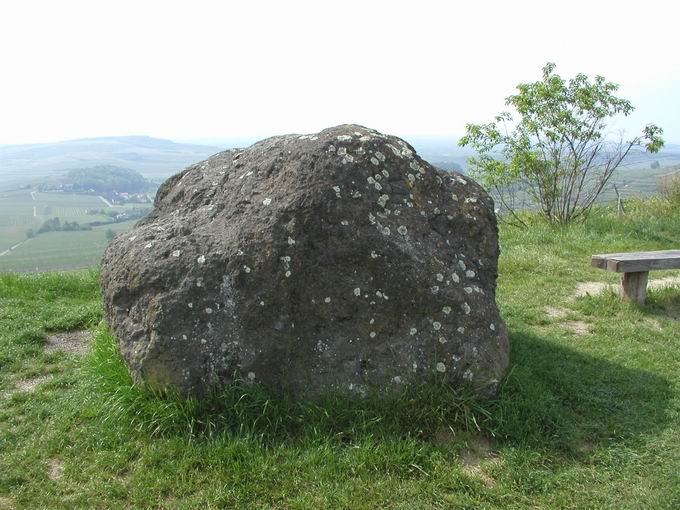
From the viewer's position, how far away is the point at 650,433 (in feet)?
15.1

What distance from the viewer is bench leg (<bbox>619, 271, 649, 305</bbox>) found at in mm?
7719

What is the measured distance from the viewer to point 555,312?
7711 mm

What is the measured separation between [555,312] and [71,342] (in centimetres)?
618

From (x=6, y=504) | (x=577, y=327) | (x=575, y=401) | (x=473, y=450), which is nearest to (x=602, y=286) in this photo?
(x=577, y=327)

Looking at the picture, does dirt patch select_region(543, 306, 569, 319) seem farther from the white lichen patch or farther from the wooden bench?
the white lichen patch

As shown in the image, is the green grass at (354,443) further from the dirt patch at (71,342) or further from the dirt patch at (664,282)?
the dirt patch at (664,282)

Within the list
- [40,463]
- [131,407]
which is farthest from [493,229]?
[40,463]

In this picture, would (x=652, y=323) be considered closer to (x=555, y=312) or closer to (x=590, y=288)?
(x=555, y=312)

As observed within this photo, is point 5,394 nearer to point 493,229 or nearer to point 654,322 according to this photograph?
point 493,229

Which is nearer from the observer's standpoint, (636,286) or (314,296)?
(314,296)

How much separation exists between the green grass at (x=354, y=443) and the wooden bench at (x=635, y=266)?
5.98 feet

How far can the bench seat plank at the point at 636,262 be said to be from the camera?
749 centimetres

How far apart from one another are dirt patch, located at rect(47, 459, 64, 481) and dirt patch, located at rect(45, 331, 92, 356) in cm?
224

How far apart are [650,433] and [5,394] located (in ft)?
18.9
